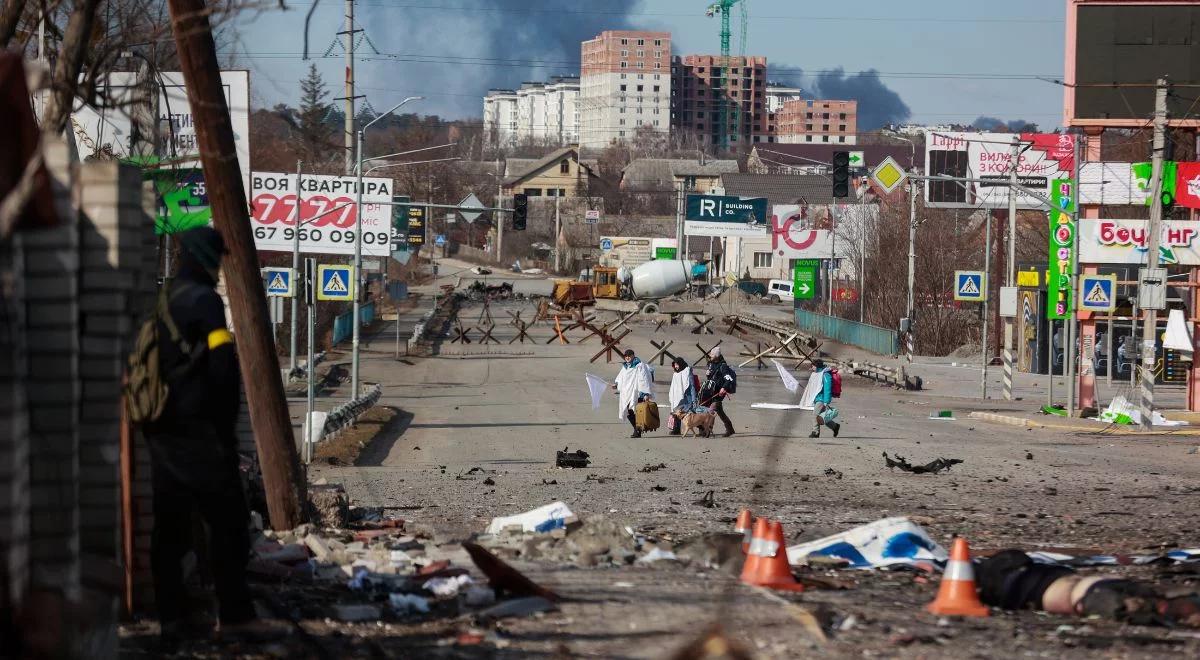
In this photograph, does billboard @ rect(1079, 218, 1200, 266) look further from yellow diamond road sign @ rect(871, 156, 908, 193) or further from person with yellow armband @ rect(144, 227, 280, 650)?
person with yellow armband @ rect(144, 227, 280, 650)

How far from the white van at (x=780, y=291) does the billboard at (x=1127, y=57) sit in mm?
56928

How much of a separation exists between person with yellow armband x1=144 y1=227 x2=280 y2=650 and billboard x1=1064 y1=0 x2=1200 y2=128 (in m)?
34.7

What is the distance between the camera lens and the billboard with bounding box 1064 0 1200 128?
3766 cm

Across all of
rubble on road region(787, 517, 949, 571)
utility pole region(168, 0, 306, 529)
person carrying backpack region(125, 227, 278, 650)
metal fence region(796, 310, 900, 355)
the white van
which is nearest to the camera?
person carrying backpack region(125, 227, 278, 650)

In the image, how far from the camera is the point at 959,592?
7.85m

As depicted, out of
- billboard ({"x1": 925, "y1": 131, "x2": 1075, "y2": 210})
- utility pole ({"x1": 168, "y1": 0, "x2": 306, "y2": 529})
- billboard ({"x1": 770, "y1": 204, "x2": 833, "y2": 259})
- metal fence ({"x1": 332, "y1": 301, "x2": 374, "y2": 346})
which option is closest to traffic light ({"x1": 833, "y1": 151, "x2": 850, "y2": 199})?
billboard ({"x1": 925, "y1": 131, "x2": 1075, "y2": 210})

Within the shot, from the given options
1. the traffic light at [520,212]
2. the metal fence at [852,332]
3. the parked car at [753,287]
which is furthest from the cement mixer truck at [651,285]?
the traffic light at [520,212]

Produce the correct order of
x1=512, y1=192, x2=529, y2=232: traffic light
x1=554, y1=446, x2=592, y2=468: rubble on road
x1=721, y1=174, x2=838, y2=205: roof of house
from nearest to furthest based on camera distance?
x1=554, y1=446, x2=592, y2=468: rubble on road
x1=512, y1=192, x2=529, y2=232: traffic light
x1=721, y1=174, x2=838, y2=205: roof of house

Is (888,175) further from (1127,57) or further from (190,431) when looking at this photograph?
(190,431)

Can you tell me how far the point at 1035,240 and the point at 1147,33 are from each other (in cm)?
4404

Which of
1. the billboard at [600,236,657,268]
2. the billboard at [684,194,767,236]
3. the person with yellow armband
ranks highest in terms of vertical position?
the billboard at [684,194,767,236]

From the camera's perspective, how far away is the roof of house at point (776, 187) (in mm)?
123125

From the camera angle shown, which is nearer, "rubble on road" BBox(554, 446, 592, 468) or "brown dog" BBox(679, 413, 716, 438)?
"rubble on road" BBox(554, 446, 592, 468)

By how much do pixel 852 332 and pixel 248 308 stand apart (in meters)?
53.1
